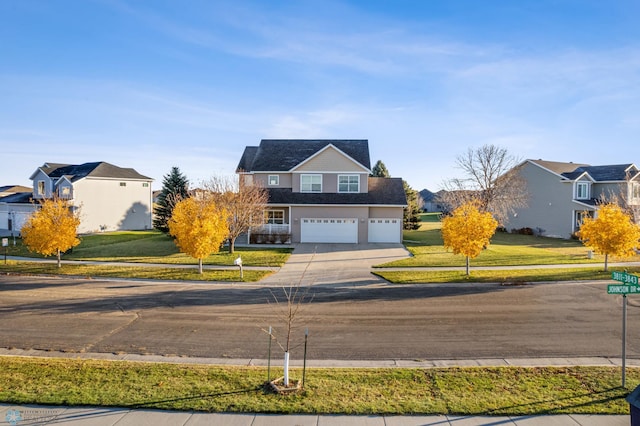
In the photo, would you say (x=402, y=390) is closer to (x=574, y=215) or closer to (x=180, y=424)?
(x=180, y=424)

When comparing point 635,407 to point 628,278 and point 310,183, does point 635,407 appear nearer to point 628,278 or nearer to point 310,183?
point 628,278

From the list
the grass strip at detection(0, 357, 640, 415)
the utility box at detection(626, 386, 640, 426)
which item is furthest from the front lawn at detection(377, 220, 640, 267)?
the utility box at detection(626, 386, 640, 426)

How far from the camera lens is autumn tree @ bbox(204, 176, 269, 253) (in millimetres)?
29531

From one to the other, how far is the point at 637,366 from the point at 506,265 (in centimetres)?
1558

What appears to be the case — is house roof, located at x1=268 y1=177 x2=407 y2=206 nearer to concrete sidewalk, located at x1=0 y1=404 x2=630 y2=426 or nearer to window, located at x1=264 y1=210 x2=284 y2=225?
window, located at x1=264 y1=210 x2=284 y2=225

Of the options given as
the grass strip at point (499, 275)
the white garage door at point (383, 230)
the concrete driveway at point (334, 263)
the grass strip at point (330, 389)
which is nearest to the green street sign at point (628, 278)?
the grass strip at point (330, 389)

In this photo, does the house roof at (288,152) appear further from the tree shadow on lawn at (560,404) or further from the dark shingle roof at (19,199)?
the tree shadow on lawn at (560,404)

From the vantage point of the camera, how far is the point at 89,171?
44625 millimetres

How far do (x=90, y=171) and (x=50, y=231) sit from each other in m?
24.1

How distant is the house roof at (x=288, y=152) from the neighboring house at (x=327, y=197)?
3.7 inches

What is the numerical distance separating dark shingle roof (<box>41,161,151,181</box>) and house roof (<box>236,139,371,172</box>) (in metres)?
16.3

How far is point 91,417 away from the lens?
23.0 feet

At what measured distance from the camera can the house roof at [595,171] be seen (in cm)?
4103

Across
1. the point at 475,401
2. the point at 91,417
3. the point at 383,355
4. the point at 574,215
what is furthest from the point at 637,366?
the point at 574,215
